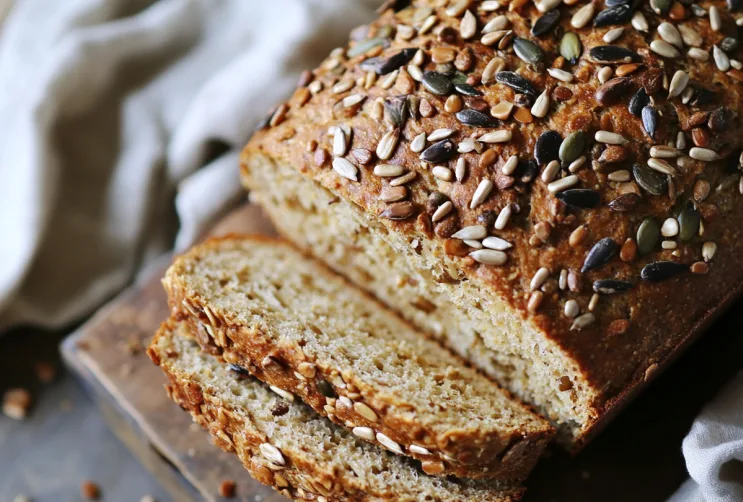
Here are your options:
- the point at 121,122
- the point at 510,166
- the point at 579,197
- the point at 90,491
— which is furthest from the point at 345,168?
the point at 90,491

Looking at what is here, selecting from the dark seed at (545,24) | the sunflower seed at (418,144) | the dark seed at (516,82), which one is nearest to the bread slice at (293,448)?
the sunflower seed at (418,144)

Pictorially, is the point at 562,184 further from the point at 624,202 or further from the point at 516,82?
the point at 516,82

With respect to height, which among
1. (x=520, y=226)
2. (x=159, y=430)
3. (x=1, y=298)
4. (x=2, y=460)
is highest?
(x=520, y=226)

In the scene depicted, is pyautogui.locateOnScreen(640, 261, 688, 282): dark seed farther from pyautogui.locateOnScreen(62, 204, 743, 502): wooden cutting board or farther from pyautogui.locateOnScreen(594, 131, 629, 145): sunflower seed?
pyautogui.locateOnScreen(62, 204, 743, 502): wooden cutting board

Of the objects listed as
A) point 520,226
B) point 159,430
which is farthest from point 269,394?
point 520,226

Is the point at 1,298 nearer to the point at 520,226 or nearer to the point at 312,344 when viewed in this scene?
the point at 312,344

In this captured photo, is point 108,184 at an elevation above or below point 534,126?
below

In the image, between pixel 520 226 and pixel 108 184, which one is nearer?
pixel 520 226

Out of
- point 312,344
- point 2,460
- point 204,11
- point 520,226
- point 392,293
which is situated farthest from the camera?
point 204,11
